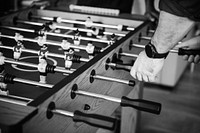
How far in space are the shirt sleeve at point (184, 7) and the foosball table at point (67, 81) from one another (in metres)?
0.32

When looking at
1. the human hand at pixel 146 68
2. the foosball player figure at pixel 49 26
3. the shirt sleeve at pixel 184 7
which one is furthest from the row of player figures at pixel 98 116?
the foosball player figure at pixel 49 26

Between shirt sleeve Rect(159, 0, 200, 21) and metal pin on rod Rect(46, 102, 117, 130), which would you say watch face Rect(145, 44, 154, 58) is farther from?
metal pin on rod Rect(46, 102, 117, 130)

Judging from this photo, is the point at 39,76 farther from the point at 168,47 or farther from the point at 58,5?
the point at 58,5

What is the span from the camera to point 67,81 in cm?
115

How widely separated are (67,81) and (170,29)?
489 mm

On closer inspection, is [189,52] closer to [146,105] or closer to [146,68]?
[146,68]

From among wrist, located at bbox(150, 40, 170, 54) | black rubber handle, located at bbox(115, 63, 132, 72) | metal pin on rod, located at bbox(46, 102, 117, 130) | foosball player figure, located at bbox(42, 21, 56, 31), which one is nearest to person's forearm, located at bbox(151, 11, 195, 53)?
wrist, located at bbox(150, 40, 170, 54)

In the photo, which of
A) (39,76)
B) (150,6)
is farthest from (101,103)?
(150,6)

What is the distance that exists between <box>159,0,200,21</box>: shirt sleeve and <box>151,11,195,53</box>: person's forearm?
0.07 ft

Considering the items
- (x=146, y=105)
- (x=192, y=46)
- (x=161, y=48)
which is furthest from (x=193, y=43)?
(x=146, y=105)

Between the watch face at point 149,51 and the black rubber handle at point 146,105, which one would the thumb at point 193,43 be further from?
the black rubber handle at point 146,105

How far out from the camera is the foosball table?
1.02 meters

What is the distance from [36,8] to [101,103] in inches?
48.4

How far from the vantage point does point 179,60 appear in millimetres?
3701
